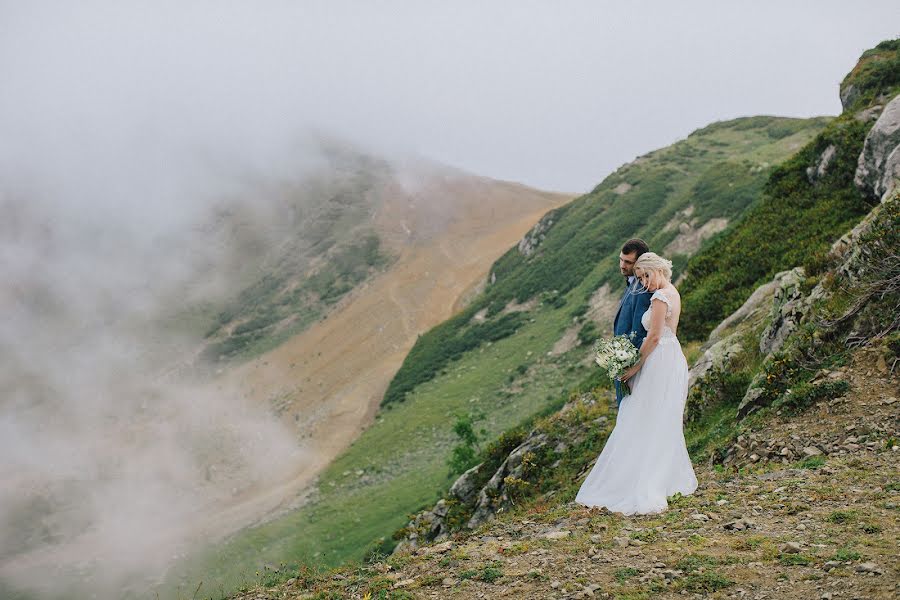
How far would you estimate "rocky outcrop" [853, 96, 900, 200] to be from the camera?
52.2ft

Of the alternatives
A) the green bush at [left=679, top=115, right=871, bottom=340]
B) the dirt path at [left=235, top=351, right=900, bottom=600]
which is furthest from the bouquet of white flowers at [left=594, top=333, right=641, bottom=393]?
the green bush at [left=679, top=115, right=871, bottom=340]

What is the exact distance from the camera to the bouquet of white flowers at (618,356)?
846 cm

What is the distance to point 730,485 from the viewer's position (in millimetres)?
8812

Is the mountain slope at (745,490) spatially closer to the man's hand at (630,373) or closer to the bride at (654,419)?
the bride at (654,419)

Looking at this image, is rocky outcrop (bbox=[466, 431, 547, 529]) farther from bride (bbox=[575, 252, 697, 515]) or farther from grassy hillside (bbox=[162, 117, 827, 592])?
grassy hillside (bbox=[162, 117, 827, 592])

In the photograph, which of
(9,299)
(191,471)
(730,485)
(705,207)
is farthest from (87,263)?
(730,485)

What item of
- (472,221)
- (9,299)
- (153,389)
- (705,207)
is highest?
(9,299)

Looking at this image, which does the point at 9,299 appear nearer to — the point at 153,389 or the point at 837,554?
the point at 153,389

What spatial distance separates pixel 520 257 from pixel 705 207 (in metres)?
24.1

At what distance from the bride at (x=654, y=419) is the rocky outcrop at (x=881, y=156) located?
422 inches

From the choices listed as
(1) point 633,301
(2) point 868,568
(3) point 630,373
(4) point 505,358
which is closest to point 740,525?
(2) point 868,568

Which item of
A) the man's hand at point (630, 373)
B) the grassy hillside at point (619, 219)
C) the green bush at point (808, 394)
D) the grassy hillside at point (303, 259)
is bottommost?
the green bush at point (808, 394)

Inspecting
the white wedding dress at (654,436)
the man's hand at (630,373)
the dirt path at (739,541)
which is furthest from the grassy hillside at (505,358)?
the man's hand at (630,373)

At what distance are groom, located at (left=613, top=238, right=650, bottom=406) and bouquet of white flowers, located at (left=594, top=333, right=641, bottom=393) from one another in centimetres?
14
